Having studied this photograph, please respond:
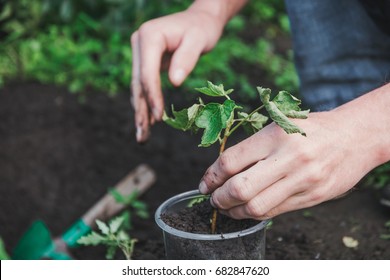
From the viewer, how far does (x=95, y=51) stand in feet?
12.9

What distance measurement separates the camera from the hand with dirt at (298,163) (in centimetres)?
138

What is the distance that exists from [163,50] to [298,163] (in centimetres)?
88

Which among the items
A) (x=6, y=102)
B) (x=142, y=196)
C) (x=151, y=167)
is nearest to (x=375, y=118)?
(x=142, y=196)

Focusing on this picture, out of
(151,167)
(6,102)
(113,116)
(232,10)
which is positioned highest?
(232,10)

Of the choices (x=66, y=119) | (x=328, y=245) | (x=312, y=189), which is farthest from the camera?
(x=66, y=119)

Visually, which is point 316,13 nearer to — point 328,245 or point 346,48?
point 346,48

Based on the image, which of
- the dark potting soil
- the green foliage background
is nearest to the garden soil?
the green foliage background

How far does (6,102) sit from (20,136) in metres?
0.37

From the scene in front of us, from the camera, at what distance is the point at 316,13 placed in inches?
102

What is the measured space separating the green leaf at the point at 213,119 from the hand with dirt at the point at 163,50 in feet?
1.91

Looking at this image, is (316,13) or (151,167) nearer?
(316,13)
